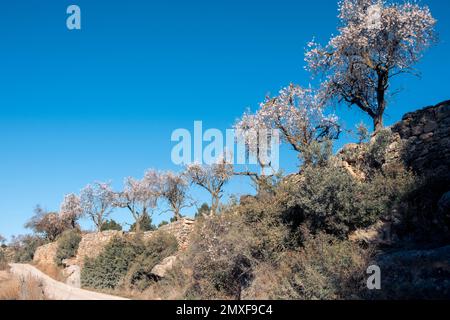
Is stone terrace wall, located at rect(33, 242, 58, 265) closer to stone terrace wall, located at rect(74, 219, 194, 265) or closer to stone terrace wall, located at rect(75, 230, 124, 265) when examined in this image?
stone terrace wall, located at rect(75, 230, 124, 265)

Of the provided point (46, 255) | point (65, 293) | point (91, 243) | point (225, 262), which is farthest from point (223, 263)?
point (46, 255)

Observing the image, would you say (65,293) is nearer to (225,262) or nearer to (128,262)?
(225,262)

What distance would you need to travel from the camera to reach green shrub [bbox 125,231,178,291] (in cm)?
1850

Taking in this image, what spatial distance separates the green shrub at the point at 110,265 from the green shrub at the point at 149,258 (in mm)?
545

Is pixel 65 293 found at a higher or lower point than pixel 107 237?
lower

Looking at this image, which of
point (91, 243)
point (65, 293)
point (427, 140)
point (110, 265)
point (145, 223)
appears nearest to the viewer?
point (65, 293)

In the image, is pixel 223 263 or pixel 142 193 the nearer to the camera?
pixel 223 263

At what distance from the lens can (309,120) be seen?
21.6 m

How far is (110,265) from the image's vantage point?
68.0 feet

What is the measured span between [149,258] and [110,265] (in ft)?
7.88

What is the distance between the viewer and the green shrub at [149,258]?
1850 centimetres

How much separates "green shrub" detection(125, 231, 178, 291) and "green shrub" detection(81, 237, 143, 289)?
0.54m

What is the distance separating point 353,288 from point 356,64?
1346 cm
